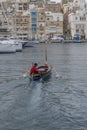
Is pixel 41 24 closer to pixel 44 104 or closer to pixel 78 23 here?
pixel 78 23

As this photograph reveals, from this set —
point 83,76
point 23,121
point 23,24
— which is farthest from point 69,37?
point 23,121

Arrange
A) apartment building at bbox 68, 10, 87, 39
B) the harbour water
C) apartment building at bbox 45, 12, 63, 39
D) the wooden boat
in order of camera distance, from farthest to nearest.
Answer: apartment building at bbox 45, 12, 63, 39, apartment building at bbox 68, 10, 87, 39, the wooden boat, the harbour water

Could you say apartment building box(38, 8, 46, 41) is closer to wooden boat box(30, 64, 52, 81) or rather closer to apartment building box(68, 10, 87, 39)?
apartment building box(68, 10, 87, 39)

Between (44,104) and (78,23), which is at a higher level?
(78,23)

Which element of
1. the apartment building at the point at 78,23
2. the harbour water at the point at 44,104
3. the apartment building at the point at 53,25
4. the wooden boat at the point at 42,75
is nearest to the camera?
the harbour water at the point at 44,104

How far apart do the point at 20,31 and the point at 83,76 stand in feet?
440

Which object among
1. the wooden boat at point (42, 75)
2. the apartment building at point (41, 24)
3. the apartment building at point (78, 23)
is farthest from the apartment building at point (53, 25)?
the wooden boat at point (42, 75)

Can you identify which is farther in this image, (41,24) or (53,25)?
(53,25)

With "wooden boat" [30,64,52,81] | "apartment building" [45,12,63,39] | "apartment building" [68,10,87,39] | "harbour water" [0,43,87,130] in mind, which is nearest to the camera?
"harbour water" [0,43,87,130]

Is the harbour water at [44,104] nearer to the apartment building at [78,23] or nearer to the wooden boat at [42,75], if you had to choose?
the wooden boat at [42,75]

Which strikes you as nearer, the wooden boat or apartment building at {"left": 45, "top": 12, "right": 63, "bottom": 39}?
the wooden boat

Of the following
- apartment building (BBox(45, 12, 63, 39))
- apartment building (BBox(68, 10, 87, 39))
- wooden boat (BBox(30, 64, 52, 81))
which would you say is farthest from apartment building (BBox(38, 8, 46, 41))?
wooden boat (BBox(30, 64, 52, 81))

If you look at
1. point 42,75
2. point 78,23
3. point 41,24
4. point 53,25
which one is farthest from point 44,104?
point 53,25

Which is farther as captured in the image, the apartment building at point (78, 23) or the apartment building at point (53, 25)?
the apartment building at point (53, 25)
